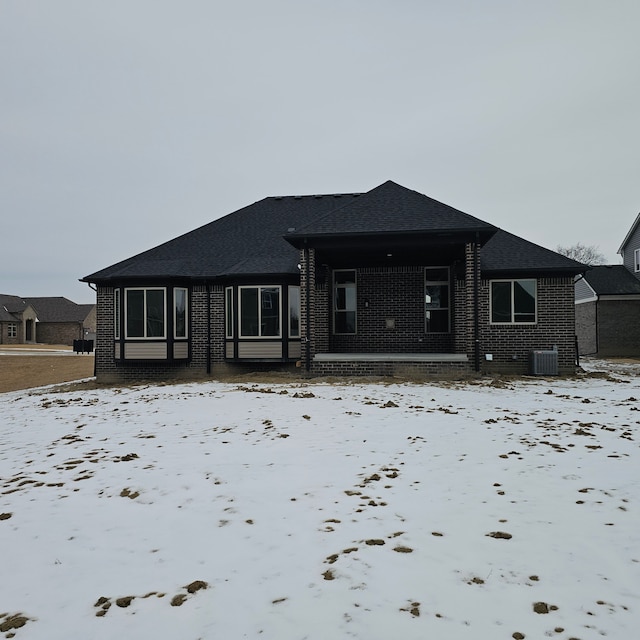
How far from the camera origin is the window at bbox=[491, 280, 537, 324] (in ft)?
51.5

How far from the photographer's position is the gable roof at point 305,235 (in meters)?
13.9

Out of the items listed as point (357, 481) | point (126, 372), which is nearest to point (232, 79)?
point (126, 372)

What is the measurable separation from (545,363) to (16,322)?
64793 millimetres

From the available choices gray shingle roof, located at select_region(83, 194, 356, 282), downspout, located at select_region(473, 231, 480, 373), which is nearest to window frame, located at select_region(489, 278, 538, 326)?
downspout, located at select_region(473, 231, 480, 373)

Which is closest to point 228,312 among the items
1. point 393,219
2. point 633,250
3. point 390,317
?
point 390,317

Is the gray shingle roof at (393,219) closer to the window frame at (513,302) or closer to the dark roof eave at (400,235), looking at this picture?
the dark roof eave at (400,235)

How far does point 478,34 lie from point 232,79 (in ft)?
50.7

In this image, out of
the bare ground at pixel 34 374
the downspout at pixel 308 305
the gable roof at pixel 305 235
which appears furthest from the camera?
the bare ground at pixel 34 374

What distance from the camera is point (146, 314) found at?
16.3m

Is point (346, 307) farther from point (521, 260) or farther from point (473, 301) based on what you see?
point (521, 260)

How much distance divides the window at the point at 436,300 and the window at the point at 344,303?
2.66 meters

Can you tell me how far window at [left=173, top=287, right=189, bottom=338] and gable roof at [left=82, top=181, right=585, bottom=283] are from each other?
674 millimetres

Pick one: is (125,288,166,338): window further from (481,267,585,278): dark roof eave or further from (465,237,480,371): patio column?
(481,267,585,278): dark roof eave

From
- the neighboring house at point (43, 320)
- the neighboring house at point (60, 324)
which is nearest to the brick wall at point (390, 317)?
the neighboring house at point (43, 320)
